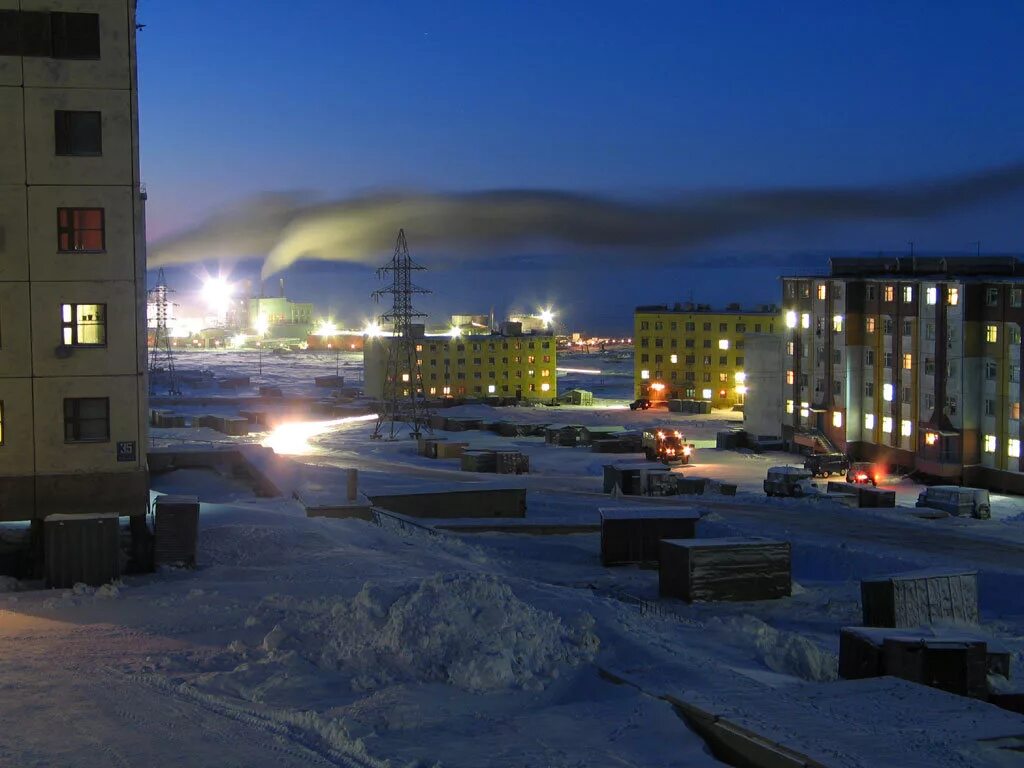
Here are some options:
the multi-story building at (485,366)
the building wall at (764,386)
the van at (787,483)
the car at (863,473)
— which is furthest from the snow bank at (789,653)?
the multi-story building at (485,366)

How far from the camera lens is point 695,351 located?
9994 centimetres

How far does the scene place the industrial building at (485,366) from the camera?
348 feet

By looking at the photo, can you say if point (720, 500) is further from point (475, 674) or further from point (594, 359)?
point (594, 359)

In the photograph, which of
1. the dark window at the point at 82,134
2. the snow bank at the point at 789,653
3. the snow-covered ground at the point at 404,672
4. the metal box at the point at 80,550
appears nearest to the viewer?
the snow-covered ground at the point at 404,672

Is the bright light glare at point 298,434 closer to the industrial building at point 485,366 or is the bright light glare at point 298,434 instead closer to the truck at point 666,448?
the truck at point 666,448

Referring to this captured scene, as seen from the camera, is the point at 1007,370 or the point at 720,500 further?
the point at 1007,370

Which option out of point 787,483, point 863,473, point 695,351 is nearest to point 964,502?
point 787,483

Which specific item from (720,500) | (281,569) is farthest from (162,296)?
(281,569)

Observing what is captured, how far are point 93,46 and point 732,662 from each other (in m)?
13.9

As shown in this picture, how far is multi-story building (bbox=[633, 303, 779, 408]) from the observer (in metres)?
98.9

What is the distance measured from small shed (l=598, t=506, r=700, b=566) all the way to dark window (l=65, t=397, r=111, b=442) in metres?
11.6

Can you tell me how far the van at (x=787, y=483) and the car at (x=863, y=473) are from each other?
639 cm

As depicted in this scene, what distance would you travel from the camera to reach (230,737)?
10.4 meters

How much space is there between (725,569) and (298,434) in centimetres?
5223
